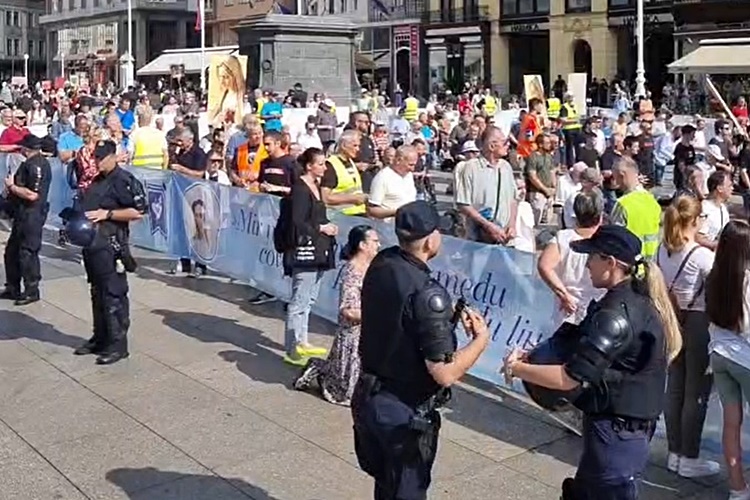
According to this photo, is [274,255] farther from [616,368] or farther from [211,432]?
[616,368]

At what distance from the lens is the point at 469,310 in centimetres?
440

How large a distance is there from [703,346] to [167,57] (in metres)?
61.0

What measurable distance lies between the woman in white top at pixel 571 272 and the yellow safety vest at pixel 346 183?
3.66m

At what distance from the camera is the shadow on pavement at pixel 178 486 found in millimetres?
6023

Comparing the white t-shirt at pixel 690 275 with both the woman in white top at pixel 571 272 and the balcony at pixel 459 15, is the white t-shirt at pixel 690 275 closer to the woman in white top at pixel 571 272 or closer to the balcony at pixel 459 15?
the woman in white top at pixel 571 272

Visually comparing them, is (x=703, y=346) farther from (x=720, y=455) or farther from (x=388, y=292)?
(x=388, y=292)

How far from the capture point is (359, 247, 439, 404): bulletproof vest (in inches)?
172

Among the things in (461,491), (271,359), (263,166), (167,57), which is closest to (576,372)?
(461,491)

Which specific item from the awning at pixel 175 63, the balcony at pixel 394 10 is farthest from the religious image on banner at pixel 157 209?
the balcony at pixel 394 10

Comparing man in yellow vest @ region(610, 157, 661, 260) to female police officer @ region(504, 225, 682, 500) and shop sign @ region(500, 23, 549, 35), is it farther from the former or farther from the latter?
shop sign @ region(500, 23, 549, 35)

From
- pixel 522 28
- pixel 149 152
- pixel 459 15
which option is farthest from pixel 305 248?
pixel 459 15

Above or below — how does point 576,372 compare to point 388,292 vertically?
below

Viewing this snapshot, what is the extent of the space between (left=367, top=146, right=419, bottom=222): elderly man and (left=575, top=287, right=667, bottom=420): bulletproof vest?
18.0 feet

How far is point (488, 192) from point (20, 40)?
418 ft
